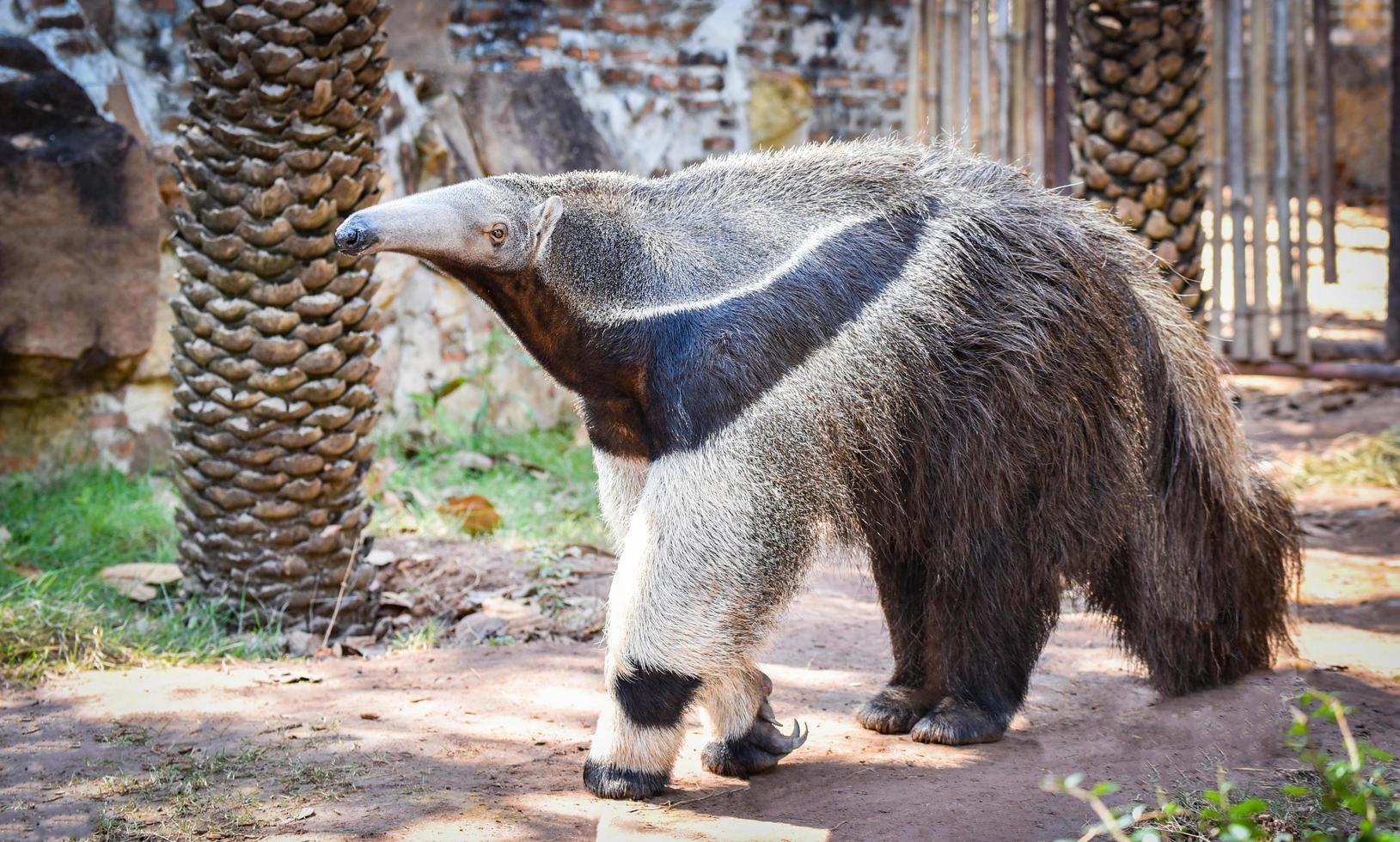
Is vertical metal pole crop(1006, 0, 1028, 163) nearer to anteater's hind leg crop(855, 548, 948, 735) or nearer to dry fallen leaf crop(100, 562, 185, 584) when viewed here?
anteater's hind leg crop(855, 548, 948, 735)

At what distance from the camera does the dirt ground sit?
10.9 ft

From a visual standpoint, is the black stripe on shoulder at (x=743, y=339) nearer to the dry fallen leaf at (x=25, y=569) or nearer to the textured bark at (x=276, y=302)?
the textured bark at (x=276, y=302)

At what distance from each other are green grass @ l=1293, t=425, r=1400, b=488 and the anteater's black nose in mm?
6154

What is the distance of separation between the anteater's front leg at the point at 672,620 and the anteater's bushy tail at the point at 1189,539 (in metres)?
1.34

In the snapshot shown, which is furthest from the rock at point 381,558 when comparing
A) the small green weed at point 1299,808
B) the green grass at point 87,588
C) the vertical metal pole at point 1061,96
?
the vertical metal pole at point 1061,96

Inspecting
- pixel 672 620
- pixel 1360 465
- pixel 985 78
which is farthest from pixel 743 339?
pixel 985 78

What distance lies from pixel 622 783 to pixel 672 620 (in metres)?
0.50

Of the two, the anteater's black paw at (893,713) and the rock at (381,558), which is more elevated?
the rock at (381,558)

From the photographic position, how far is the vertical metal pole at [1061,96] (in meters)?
7.69

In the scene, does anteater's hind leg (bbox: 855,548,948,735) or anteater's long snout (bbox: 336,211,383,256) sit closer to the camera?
anteater's long snout (bbox: 336,211,383,256)

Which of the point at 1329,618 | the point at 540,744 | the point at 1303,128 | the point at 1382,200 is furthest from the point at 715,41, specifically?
the point at 1382,200

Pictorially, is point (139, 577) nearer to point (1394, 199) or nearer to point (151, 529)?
point (151, 529)

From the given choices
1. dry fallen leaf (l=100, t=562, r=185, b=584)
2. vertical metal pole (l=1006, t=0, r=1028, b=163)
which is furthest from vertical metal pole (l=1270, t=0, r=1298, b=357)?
dry fallen leaf (l=100, t=562, r=185, b=584)

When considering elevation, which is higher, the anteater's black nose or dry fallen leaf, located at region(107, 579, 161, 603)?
the anteater's black nose
